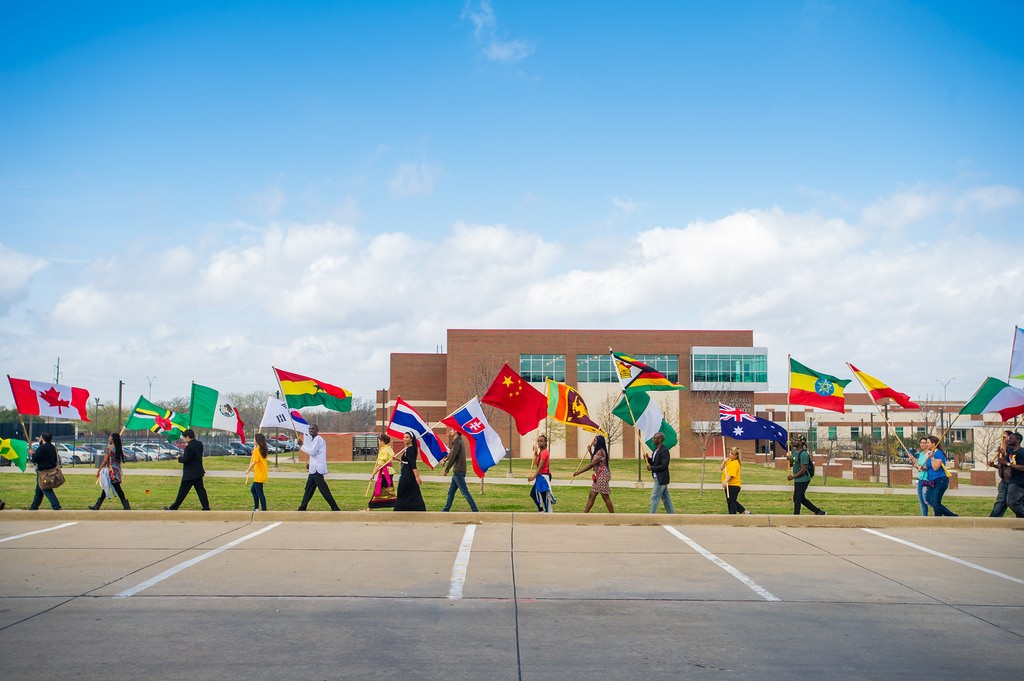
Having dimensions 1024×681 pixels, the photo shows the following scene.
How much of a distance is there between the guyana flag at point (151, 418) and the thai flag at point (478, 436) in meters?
15.2

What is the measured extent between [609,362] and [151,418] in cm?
4689

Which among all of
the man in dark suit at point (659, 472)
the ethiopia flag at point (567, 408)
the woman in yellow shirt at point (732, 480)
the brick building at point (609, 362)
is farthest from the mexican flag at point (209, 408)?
Answer: the brick building at point (609, 362)

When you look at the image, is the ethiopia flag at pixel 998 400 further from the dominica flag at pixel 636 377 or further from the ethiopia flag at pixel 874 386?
the dominica flag at pixel 636 377

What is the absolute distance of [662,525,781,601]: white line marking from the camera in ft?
31.4

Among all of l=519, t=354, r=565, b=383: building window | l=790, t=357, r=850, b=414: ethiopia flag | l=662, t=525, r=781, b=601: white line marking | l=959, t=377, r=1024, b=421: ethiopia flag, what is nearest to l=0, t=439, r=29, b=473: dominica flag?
l=662, t=525, r=781, b=601: white line marking

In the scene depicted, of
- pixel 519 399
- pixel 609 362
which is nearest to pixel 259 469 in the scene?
pixel 519 399

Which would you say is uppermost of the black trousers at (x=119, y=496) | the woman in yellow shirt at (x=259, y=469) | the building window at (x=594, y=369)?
the building window at (x=594, y=369)

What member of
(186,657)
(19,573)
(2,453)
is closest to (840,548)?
(186,657)

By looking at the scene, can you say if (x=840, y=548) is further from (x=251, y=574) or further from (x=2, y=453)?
(x=2, y=453)

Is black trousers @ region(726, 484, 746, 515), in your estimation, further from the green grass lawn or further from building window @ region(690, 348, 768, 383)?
building window @ region(690, 348, 768, 383)

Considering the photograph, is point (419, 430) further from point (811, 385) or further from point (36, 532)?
point (811, 385)

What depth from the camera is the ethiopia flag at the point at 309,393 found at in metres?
18.2

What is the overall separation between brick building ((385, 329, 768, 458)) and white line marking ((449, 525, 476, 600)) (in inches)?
2212

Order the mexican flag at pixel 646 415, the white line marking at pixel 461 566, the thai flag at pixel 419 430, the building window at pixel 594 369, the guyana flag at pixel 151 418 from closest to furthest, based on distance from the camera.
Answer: the white line marking at pixel 461 566, the thai flag at pixel 419 430, the mexican flag at pixel 646 415, the guyana flag at pixel 151 418, the building window at pixel 594 369
